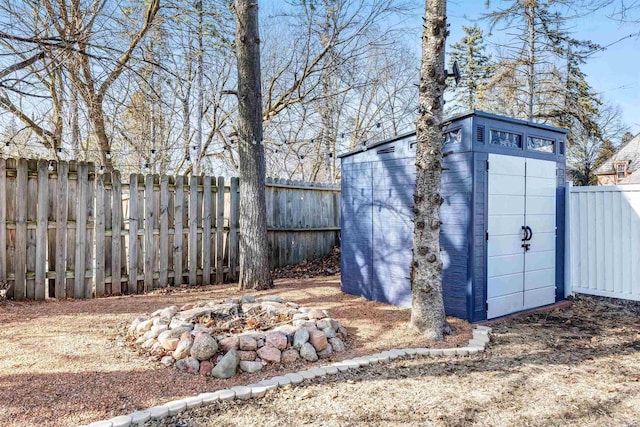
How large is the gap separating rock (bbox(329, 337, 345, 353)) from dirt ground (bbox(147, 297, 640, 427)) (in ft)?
1.18

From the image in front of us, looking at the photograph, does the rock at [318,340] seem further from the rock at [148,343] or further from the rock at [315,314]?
the rock at [148,343]

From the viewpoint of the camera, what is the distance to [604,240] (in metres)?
5.31

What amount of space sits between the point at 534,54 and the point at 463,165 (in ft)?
31.0

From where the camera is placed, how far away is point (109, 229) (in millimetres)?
5219

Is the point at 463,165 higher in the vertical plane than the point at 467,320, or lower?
higher

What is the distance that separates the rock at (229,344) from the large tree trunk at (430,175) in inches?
60.9

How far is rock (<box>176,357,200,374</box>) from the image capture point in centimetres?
275

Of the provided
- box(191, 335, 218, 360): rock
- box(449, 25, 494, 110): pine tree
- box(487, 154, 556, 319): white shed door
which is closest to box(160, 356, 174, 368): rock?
box(191, 335, 218, 360): rock

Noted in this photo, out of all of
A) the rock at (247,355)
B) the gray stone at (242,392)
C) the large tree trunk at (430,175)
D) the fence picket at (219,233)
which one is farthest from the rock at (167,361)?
the fence picket at (219,233)

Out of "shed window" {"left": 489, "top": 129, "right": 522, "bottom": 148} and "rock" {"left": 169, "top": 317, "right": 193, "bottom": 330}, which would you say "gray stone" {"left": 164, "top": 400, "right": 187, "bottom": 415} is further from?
"shed window" {"left": 489, "top": 129, "right": 522, "bottom": 148}

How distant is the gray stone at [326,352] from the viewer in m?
3.10

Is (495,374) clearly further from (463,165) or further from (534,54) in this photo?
(534,54)

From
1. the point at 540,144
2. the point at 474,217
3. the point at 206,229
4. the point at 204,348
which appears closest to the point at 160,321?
the point at 204,348

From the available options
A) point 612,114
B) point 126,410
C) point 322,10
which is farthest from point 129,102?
point 612,114
